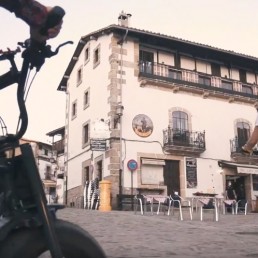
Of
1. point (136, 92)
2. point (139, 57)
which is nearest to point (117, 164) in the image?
point (136, 92)

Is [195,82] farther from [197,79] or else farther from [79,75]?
[79,75]

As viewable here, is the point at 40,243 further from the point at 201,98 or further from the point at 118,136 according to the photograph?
the point at 201,98

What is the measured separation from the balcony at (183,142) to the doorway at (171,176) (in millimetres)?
625

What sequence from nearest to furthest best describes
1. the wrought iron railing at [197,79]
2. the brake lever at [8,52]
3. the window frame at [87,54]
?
the brake lever at [8,52] < the wrought iron railing at [197,79] < the window frame at [87,54]

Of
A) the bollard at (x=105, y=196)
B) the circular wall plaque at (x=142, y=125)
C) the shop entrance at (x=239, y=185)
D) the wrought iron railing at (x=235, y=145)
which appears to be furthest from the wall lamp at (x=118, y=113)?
the shop entrance at (x=239, y=185)

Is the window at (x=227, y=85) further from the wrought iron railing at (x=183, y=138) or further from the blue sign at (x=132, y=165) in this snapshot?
the blue sign at (x=132, y=165)

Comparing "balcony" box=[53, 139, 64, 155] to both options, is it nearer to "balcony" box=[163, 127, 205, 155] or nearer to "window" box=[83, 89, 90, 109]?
"window" box=[83, 89, 90, 109]

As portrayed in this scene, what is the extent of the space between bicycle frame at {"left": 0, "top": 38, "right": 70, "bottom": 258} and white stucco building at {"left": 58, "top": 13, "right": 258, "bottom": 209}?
1790cm

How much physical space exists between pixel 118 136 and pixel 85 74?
6.34 meters

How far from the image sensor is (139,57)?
22.5 meters

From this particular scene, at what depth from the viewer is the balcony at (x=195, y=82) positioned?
2209 centimetres

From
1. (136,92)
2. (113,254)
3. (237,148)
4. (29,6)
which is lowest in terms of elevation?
(113,254)

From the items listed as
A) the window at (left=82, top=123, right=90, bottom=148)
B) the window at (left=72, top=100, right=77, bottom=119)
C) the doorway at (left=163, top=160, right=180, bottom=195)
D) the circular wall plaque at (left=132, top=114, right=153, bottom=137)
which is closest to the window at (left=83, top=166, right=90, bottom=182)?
the window at (left=82, top=123, right=90, bottom=148)

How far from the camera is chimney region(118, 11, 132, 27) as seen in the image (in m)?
25.1
